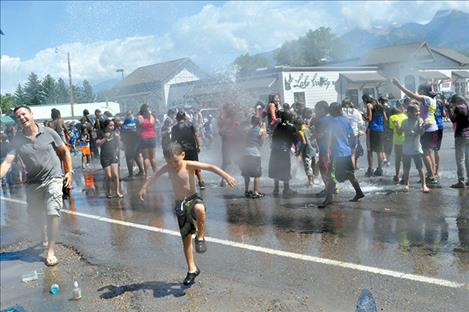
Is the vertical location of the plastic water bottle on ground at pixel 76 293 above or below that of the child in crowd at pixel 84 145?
below

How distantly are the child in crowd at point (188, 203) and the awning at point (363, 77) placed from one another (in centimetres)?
3236

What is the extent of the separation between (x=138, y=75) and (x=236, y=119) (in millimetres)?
18438

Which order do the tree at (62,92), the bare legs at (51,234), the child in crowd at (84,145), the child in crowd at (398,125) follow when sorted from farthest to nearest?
the tree at (62,92) < the child in crowd at (84,145) < the child in crowd at (398,125) < the bare legs at (51,234)

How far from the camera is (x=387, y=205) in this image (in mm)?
7406

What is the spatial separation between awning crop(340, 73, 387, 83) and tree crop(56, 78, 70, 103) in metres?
24.6

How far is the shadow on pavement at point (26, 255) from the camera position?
20.1 feet

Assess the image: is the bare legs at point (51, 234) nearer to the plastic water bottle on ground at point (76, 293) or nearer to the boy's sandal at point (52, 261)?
the boy's sandal at point (52, 261)

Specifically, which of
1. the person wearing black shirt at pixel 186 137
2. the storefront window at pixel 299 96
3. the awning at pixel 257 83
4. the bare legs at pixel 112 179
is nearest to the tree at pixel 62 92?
the awning at pixel 257 83

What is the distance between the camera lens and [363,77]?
35.7 metres

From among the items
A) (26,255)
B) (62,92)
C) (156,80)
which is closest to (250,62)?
(62,92)

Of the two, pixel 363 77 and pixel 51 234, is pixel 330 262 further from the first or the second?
pixel 363 77

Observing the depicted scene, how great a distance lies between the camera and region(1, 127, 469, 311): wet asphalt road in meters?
4.16

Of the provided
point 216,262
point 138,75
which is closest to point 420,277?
point 216,262

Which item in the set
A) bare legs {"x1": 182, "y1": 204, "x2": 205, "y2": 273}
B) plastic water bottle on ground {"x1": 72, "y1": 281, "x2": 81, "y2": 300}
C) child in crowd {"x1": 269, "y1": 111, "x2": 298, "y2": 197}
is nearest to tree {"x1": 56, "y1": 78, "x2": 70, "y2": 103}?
child in crowd {"x1": 269, "y1": 111, "x2": 298, "y2": 197}
